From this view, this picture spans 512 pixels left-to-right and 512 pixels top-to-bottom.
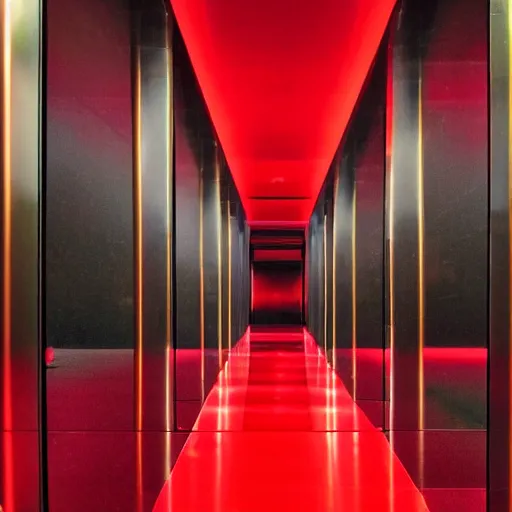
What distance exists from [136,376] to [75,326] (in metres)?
12.3

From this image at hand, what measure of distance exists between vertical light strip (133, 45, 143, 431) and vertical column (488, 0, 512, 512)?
238 centimetres

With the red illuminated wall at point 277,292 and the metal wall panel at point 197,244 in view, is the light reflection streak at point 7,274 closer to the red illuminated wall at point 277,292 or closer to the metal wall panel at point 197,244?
the metal wall panel at point 197,244

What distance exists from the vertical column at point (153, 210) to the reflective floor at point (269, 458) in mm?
340

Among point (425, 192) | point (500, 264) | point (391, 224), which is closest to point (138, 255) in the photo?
point (391, 224)

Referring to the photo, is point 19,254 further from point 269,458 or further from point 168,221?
point 269,458

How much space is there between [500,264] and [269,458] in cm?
292

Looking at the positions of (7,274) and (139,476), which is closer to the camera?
(7,274)

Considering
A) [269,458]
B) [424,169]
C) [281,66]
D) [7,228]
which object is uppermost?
[281,66]

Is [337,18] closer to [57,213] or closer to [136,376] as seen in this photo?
[136,376]

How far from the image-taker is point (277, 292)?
25016 mm

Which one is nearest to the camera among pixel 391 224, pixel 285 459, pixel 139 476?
pixel 139 476

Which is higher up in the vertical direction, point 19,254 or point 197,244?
point 197,244

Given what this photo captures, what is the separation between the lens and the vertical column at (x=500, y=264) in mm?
1970

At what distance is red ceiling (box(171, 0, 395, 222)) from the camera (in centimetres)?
442
